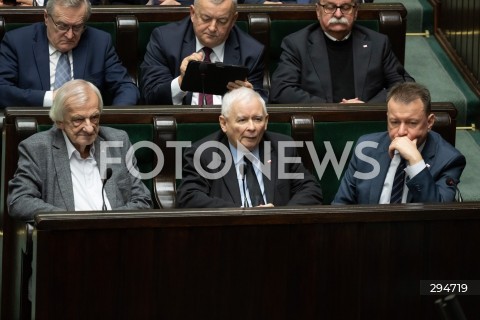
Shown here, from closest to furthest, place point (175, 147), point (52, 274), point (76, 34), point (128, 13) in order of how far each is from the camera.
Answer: point (52, 274)
point (175, 147)
point (76, 34)
point (128, 13)

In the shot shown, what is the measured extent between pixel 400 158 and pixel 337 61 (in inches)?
34.5

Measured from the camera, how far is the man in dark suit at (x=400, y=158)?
3.51m

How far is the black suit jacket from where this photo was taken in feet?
11.5

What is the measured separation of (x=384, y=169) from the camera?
3.53m

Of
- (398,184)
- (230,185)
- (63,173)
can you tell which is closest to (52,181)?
(63,173)

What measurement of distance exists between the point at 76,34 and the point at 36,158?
2.67 feet

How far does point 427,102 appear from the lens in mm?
3562

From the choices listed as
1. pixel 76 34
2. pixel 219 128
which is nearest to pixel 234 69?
pixel 219 128

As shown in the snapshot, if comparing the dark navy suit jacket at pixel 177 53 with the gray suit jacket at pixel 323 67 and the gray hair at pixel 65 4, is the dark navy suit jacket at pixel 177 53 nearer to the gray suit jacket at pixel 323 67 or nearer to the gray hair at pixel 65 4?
the gray suit jacket at pixel 323 67

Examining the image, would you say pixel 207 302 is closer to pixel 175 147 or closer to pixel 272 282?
pixel 272 282

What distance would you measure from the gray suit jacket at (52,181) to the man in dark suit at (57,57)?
0.63m

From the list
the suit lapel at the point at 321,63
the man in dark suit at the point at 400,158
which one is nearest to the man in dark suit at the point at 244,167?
the man in dark suit at the point at 400,158

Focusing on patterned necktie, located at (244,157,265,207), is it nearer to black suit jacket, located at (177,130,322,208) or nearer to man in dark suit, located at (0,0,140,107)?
black suit jacket, located at (177,130,322,208)

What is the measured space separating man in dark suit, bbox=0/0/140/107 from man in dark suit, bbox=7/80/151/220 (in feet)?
2.03
